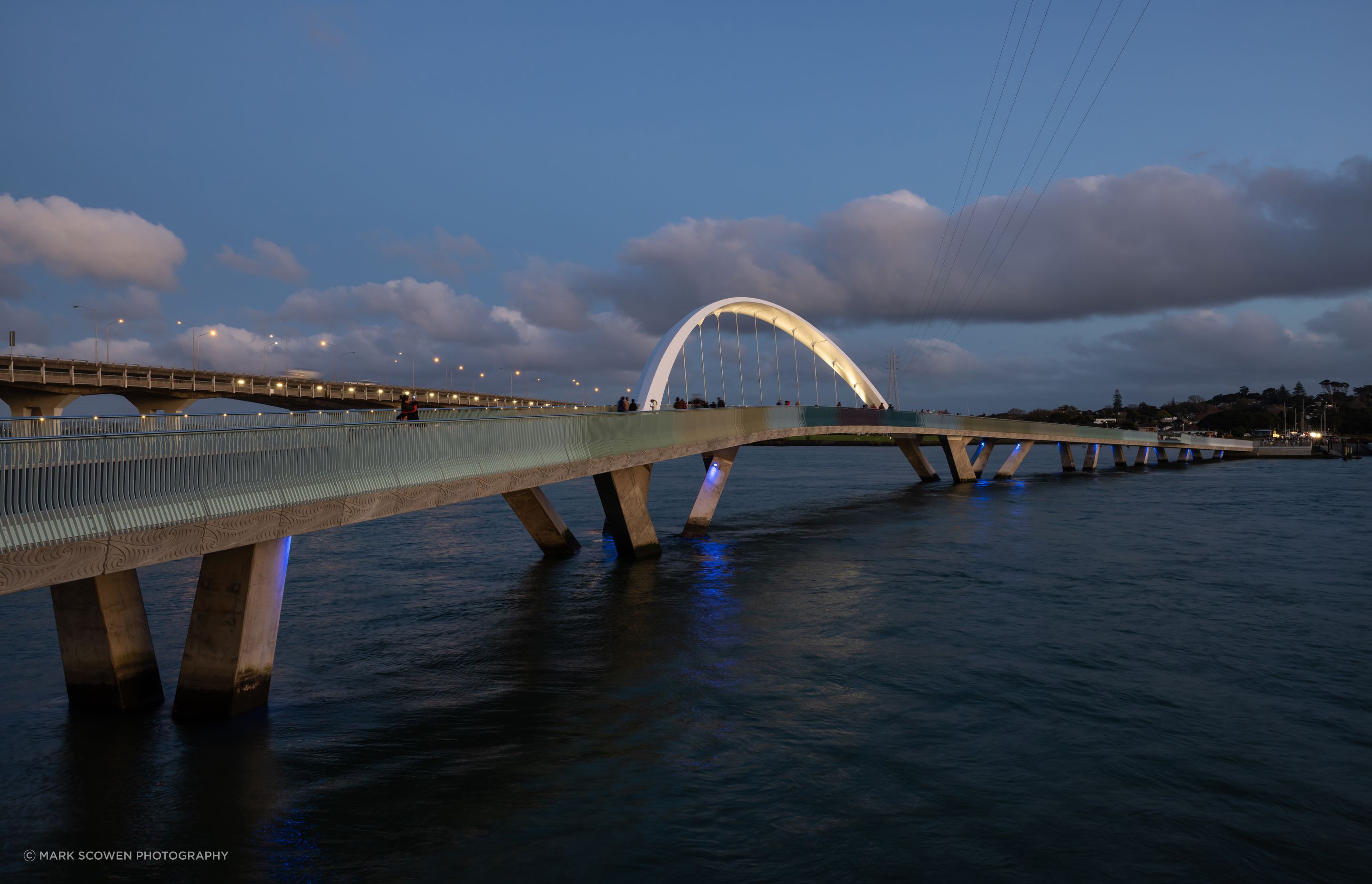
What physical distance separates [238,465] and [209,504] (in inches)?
27.6

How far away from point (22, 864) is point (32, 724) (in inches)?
180

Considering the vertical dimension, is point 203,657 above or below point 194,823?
above

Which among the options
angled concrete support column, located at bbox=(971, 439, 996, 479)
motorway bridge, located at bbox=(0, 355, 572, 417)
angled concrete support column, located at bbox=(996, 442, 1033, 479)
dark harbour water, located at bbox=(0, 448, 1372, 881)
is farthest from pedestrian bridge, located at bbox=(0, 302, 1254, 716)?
angled concrete support column, located at bbox=(996, 442, 1033, 479)

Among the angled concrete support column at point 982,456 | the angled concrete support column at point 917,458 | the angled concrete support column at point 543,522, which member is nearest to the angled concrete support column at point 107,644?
the angled concrete support column at point 543,522

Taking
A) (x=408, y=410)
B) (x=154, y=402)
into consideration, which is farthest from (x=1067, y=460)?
(x=408, y=410)

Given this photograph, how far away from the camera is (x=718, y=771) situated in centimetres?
1134

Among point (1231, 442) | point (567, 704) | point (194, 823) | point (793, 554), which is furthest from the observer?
point (1231, 442)

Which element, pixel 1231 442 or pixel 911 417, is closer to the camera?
pixel 911 417

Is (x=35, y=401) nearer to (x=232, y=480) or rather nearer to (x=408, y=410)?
(x=408, y=410)

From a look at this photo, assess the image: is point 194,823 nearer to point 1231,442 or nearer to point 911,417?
point 911,417

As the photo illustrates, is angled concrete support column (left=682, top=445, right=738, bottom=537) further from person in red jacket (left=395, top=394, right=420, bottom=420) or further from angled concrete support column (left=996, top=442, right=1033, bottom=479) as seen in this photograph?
angled concrete support column (left=996, top=442, right=1033, bottom=479)

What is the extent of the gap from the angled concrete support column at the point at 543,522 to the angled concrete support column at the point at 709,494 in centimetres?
776

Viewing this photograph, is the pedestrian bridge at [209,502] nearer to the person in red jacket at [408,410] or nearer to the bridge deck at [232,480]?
the bridge deck at [232,480]

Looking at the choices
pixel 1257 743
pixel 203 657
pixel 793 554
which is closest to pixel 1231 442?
pixel 793 554
